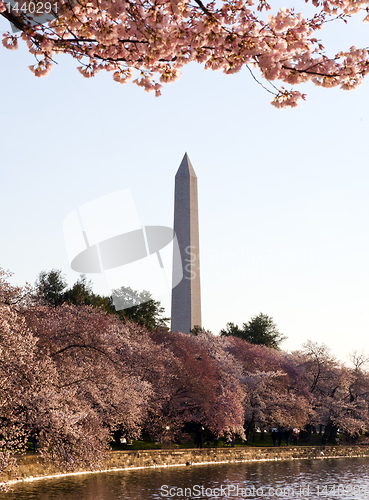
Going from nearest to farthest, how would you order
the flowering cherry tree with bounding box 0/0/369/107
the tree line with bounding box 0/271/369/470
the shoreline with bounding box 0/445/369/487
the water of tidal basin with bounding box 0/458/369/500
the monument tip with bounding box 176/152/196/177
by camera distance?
the flowering cherry tree with bounding box 0/0/369/107 → the tree line with bounding box 0/271/369/470 → the water of tidal basin with bounding box 0/458/369/500 → the shoreline with bounding box 0/445/369/487 → the monument tip with bounding box 176/152/196/177

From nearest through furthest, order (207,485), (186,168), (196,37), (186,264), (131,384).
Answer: (196,37) → (207,485) → (131,384) → (186,264) → (186,168)

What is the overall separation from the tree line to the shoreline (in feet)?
3.41

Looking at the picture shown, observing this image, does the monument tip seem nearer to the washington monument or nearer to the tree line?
the washington monument

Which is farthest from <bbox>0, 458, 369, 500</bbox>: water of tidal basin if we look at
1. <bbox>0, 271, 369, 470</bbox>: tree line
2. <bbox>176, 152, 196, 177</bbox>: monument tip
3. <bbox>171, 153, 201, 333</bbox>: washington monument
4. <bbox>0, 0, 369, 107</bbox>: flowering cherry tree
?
<bbox>176, 152, 196, 177</bbox>: monument tip

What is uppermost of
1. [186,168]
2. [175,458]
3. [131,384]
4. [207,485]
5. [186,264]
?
[186,168]

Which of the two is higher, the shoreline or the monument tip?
the monument tip

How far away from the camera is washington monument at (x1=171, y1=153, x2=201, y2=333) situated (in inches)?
2205

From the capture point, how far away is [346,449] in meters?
47.7

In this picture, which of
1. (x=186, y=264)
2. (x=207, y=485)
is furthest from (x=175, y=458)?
(x=186, y=264)

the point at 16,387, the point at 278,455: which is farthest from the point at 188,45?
the point at 278,455

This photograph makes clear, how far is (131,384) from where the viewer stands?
29547 mm

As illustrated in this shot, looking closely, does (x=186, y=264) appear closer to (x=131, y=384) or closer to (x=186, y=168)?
(x=186, y=168)

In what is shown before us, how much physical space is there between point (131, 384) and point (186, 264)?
2728cm

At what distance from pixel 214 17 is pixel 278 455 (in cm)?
4016
